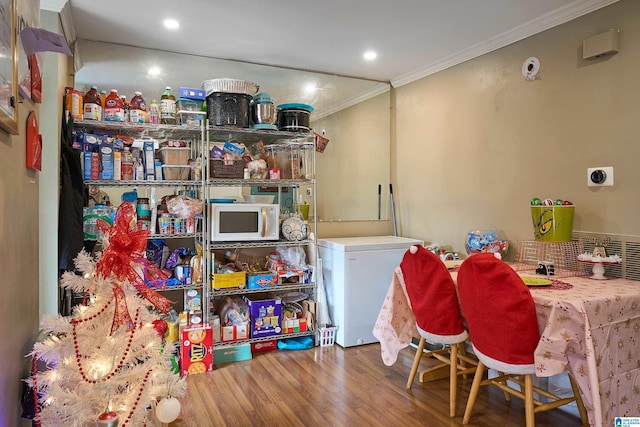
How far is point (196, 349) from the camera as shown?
3.04 metres

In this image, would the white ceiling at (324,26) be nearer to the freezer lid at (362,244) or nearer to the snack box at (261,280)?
the freezer lid at (362,244)

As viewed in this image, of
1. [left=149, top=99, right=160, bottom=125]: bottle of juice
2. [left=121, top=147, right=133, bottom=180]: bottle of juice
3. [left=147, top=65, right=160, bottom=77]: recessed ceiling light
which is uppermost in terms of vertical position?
[left=147, top=65, right=160, bottom=77]: recessed ceiling light

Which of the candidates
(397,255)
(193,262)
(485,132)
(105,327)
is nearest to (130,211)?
(105,327)

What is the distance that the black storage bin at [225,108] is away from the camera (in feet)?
10.7

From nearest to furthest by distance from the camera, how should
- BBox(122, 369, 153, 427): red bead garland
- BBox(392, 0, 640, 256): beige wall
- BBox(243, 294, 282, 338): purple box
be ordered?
BBox(122, 369, 153, 427): red bead garland
BBox(392, 0, 640, 256): beige wall
BBox(243, 294, 282, 338): purple box

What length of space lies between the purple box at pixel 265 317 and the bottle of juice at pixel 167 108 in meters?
1.58

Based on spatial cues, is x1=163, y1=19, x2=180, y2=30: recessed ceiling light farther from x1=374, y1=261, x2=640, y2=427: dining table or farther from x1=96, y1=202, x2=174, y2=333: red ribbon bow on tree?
x1=374, y1=261, x2=640, y2=427: dining table

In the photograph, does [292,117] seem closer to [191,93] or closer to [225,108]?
[225,108]

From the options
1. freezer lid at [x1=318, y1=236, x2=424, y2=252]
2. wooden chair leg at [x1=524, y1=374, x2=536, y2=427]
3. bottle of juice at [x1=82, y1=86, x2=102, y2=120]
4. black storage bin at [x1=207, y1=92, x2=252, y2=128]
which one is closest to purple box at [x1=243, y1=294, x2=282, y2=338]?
freezer lid at [x1=318, y1=236, x2=424, y2=252]

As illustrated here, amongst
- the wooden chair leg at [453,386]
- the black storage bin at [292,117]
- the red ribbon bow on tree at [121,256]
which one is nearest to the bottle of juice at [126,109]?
the black storage bin at [292,117]

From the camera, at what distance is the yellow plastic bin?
8.43 feet

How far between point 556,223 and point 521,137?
81 cm

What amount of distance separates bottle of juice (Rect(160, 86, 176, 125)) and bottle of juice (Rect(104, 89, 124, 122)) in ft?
0.92

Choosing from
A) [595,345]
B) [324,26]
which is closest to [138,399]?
[595,345]
